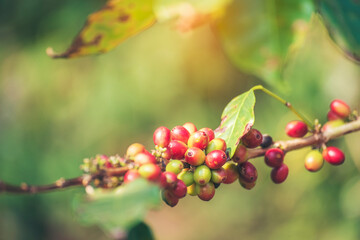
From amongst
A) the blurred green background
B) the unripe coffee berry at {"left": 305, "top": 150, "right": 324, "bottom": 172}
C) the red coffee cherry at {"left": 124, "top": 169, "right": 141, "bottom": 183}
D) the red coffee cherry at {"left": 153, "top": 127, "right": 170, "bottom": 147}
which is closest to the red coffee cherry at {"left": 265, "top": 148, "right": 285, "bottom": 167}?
the unripe coffee berry at {"left": 305, "top": 150, "right": 324, "bottom": 172}

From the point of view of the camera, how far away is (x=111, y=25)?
0.82 metres

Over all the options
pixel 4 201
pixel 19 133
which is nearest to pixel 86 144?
pixel 19 133

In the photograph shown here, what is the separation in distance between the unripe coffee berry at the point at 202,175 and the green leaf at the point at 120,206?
238 millimetres

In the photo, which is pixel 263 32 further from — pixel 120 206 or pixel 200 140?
pixel 120 206

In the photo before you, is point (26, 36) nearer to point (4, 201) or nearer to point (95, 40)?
point (4, 201)

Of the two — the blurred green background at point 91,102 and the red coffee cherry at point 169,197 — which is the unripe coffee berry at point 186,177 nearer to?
the red coffee cherry at point 169,197

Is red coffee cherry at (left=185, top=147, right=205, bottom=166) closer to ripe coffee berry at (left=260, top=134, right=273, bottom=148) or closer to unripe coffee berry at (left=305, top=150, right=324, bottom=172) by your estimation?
ripe coffee berry at (left=260, top=134, right=273, bottom=148)

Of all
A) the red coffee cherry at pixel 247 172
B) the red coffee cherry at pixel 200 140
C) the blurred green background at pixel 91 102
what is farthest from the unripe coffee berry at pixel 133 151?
the blurred green background at pixel 91 102

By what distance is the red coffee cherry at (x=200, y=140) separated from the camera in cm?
79

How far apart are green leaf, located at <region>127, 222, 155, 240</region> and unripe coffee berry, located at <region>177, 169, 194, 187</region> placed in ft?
0.39

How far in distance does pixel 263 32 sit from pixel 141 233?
47cm

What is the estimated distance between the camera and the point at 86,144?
433 centimetres

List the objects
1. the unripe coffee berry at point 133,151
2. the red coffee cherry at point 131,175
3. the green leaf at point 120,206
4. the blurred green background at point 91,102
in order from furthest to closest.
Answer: the blurred green background at point 91,102
the unripe coffee berry at point 133,151
the red coffee cherry at point 131,175
the green leaf at point 120,206

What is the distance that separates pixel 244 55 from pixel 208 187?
271 mm
